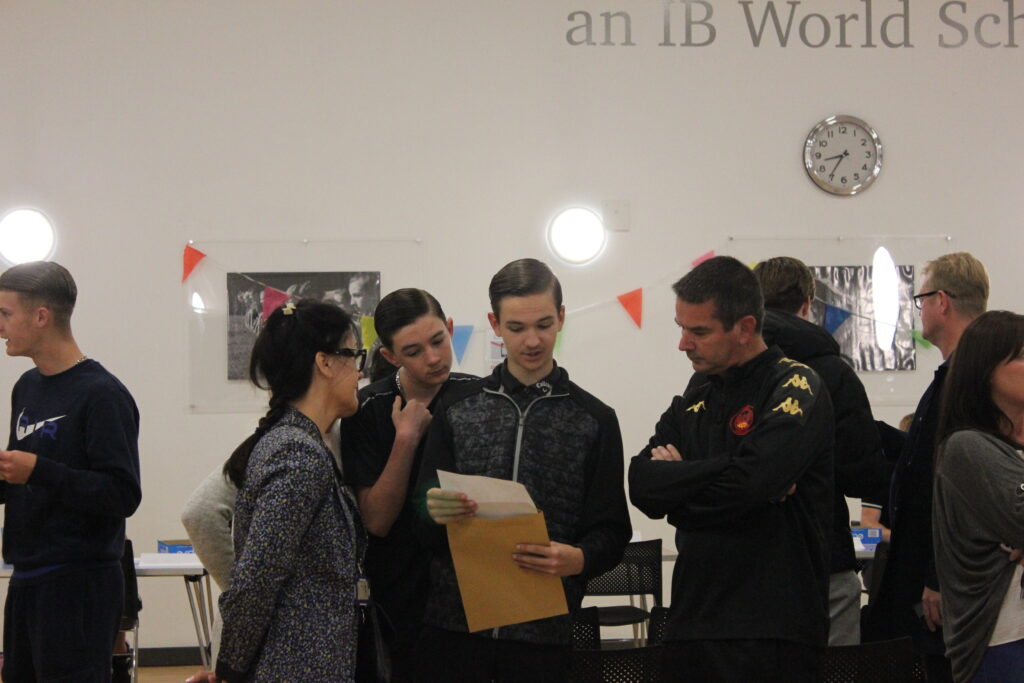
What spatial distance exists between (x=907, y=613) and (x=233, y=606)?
1.73m

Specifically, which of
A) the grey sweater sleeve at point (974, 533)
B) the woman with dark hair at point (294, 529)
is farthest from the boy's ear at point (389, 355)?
the grey sweater sleeve at point (974, 533)

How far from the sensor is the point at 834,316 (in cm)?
568

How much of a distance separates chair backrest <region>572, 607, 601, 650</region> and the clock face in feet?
11.9

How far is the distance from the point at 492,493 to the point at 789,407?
2.01ft

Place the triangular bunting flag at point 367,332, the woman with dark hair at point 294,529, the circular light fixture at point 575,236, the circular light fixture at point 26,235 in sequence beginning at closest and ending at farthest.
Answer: the woman with dark hair at point 294,529 < the triangular bunting flag at point 367,332 < the circular light fixture at point 26,235 < the circular light fixture at point 575,236

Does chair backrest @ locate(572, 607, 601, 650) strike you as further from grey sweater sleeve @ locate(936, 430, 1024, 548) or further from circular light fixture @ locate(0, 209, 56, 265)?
circular light fixture @ locate(0, 209, 56, 265)

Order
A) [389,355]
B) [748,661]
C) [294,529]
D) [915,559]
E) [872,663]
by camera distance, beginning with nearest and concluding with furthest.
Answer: [294,529]
[748,661]
[872,663]
[389,355]
[915,559]

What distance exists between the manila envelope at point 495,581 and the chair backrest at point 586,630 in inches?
34.8

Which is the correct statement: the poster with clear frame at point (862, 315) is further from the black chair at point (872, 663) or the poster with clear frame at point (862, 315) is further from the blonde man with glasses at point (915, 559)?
the black chair at point (872, 663)

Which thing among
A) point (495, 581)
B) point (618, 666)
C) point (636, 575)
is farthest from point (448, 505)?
point (636, 575)

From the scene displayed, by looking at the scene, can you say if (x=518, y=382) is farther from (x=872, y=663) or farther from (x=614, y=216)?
(x=614, y=216)

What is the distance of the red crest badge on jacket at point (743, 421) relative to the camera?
198cm

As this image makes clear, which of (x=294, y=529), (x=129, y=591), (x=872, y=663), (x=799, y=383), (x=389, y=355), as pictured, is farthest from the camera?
(x=129, y=591)

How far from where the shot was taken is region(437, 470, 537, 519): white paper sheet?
6.07ft
